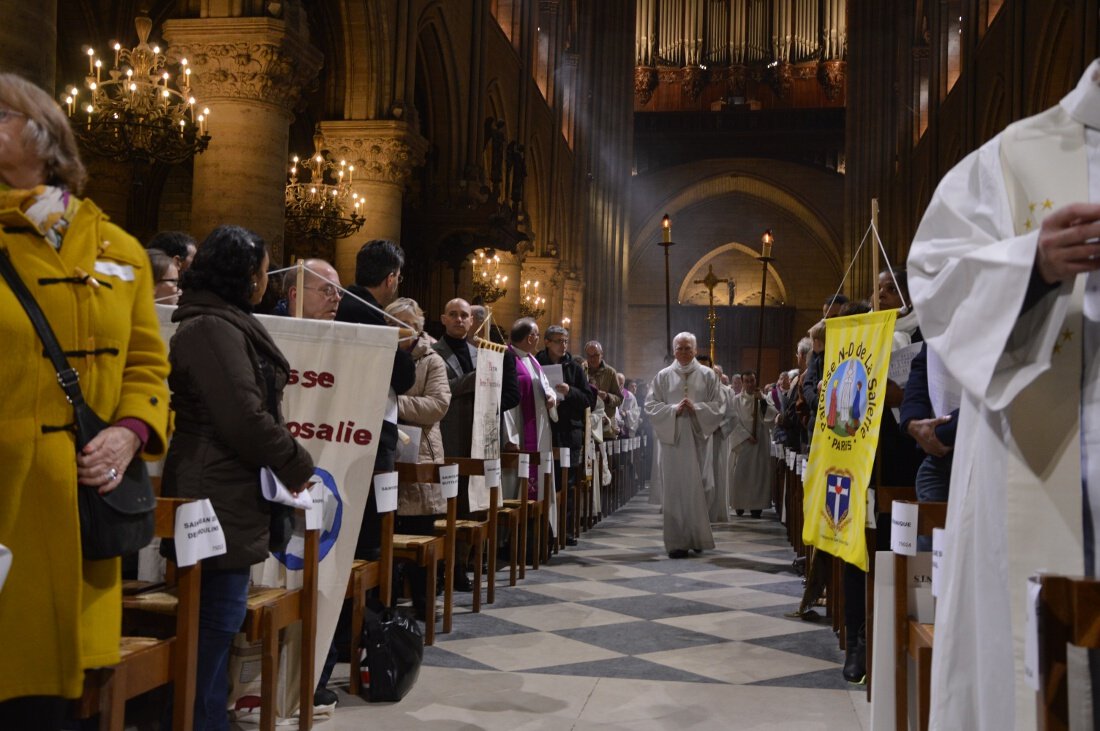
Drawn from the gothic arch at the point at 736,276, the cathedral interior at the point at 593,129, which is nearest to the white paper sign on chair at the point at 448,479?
the cathedral interior at the point at 593,129

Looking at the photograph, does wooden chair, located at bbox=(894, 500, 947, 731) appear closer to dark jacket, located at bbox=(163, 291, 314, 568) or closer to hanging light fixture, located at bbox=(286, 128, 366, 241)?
dark jacket, located at bbox=(163, 291, 314, 568)

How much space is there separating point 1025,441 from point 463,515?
516 centimetres

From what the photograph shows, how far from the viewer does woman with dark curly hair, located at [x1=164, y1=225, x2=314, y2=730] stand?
2975 mm

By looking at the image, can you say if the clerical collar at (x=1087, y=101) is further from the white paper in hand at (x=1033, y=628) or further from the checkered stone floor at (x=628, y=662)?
the checkered stone floor at (x=628, y=662)

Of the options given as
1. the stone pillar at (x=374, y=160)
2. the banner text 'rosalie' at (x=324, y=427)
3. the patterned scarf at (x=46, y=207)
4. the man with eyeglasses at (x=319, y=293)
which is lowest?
the banner text 'rosalie' at (x=324, y=427)

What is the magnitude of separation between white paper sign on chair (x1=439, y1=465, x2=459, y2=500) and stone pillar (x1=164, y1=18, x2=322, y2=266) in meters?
4.52

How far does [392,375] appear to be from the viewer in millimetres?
4641

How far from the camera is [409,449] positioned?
5.49 m

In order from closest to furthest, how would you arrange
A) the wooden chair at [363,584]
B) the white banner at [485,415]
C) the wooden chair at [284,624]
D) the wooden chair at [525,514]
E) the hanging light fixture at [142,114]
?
the wooden chair at [284,624], the wooden chair at [363,584], the white banner at [485,415], the wooden chair at [525,514], the hanging light fixture at [142,114]

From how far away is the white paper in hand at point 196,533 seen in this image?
8.89 feet

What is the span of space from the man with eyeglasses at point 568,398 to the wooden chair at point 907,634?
18.6 ft

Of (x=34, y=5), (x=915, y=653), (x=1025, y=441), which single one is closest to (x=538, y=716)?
(x=915, y=653)

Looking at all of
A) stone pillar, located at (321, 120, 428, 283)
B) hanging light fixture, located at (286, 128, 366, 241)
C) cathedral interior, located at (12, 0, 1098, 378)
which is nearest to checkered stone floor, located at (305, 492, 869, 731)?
cathedral interior, located at (12, 0, 1098, 378)

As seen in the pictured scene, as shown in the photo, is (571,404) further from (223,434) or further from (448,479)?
(223,434)
